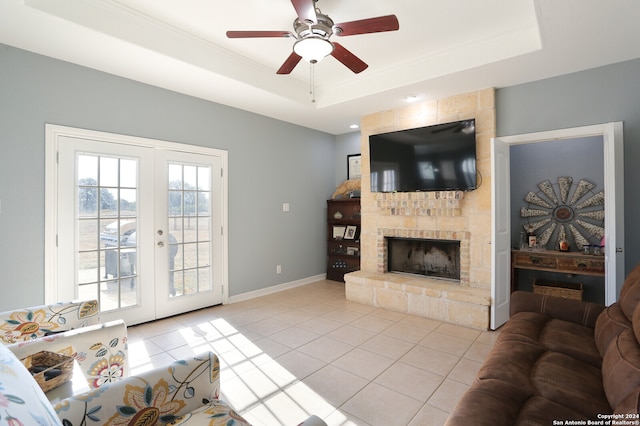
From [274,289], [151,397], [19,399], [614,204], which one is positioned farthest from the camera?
[274,289]

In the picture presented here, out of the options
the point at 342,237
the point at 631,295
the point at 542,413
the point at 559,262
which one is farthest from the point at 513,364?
the point at 342,237

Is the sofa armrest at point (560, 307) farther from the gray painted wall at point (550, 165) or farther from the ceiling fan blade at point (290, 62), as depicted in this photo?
the ceiling fan blade at point (290, 62)

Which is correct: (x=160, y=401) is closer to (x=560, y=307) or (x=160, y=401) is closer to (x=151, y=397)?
(x=151, y=397)

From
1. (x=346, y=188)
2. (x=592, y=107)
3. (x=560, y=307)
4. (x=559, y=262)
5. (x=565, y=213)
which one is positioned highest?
(x=592, y=107)

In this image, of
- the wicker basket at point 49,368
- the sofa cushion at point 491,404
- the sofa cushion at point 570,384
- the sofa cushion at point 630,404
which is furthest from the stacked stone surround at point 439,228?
the wicker basket at point 49,368

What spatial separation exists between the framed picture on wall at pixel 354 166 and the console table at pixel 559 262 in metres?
2.70

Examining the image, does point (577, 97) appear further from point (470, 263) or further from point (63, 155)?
point (63, 155)

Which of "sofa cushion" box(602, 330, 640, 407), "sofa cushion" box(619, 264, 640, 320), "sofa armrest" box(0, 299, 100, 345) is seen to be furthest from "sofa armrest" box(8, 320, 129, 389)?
"sofa cushion" box(619, 264, 640, 320)

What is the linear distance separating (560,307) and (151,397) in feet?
8.29

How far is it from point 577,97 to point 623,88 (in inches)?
13.4

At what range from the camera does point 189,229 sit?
3.99m

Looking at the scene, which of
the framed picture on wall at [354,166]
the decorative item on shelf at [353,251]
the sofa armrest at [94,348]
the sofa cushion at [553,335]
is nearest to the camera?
the sofa armrest at [94,348]

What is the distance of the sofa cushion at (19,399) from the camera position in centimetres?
59

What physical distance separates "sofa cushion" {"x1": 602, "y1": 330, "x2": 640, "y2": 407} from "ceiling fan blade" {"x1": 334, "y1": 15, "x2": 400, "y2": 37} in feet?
6.89
